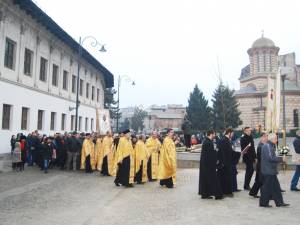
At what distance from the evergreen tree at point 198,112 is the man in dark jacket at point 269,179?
5721 cm

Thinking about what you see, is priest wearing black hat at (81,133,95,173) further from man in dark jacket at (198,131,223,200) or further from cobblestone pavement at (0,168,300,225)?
man in dark jacket at (198,131,223,200)

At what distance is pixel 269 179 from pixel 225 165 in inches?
82.7

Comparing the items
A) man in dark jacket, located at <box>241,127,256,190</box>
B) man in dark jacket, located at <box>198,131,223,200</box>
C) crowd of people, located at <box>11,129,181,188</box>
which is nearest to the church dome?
crowd of people, located at <box>11,129,181,188</box>

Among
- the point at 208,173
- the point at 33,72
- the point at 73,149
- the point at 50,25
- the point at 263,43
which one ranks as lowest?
the point at 208,173

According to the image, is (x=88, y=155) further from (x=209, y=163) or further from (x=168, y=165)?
(x=209, y=163)

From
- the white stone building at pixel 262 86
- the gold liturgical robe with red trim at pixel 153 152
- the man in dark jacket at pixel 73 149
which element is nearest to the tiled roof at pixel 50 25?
the man in dark jacket at pixel 73 149

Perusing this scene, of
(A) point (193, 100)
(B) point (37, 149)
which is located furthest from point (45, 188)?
(A) point (193, 100)

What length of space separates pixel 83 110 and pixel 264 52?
50209 mm

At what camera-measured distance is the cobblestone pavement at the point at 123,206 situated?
7.32m

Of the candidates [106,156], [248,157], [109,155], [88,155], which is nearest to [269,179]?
[248,157]

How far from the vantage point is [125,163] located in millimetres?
12906

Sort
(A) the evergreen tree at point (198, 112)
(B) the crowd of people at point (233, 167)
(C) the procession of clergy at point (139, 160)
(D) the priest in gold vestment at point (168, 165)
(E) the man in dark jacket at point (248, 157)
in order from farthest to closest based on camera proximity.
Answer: (A) the evergreen tree at point (198, 112), (C) the procession of clergy at point (139, 160), (D) the priest in gold vestment at point (168, 165), (E) the man in dark jacket at point (248, 157), (B) the crowd of people at point (233, 167)

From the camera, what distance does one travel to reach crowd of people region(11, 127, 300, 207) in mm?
9531

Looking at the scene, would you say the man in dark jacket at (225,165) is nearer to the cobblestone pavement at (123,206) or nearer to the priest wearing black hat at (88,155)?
the cobblestone pavement at (123,206)
